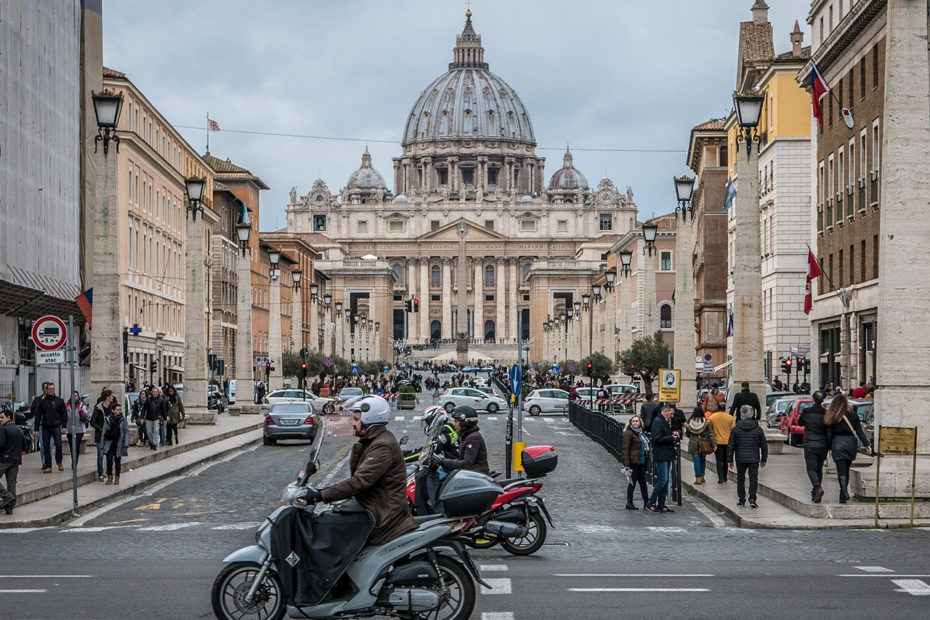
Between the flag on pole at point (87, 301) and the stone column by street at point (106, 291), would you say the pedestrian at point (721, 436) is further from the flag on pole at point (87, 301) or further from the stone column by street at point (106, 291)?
the flag on pole at point (87, 301)

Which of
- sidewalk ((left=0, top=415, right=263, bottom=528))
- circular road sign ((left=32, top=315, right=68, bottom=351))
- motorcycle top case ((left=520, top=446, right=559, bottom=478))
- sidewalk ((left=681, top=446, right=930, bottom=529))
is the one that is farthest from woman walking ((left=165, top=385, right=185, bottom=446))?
motorcycle top case ((left=520, top=446, right=559, bottom=478))

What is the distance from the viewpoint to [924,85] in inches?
725

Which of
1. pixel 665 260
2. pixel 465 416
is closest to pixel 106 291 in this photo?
pixel 465 416

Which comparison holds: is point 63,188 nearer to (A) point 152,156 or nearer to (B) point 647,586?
(A) point 152,156

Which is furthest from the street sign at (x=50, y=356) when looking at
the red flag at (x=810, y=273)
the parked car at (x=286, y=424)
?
the red flag at (x=810, y=273)

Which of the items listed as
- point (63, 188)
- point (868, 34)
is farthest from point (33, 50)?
point (868, 34)

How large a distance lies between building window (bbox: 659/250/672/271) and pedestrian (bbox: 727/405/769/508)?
84.4m

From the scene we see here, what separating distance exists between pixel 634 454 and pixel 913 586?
792 centimetres

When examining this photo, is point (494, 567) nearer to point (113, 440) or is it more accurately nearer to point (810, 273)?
point (113, 440)

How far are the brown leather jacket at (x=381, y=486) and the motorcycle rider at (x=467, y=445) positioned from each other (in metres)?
5.46

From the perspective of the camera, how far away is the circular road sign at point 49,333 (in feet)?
69.8

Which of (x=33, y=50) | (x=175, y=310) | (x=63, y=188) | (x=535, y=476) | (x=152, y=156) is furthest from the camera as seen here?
(x=175, y=310)

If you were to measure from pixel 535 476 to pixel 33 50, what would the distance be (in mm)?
29836

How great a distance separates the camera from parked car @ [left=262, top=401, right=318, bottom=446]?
3825cm
